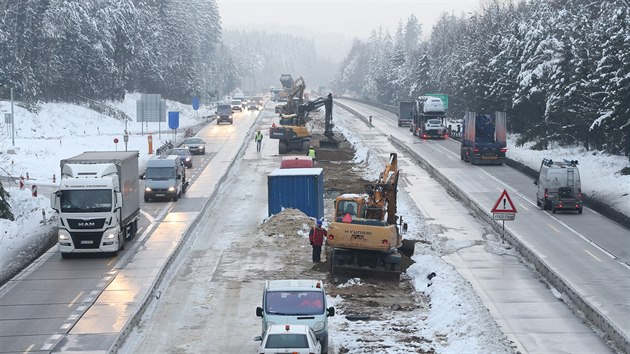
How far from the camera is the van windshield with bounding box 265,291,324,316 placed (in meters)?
22.0

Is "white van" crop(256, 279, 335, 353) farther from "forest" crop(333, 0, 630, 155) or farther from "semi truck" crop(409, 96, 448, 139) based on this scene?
"semi truck" crop(409, 96, 448, 139)

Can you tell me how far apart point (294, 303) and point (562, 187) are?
27.0 m

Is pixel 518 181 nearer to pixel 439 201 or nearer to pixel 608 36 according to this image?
pixel 439 201

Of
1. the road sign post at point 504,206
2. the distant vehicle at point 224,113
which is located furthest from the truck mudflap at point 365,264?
the distant vehicle at point 224,113

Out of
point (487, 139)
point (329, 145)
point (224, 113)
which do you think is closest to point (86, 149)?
point (329, 145)

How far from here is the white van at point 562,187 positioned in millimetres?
45500

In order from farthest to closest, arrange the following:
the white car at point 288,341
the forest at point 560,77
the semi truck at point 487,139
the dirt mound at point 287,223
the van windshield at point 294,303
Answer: the semi truck at point 487,139
the forest at point 560,77
the dirt mound at point 287,223
the van windshield at point 294,303
the white car at point 288,341

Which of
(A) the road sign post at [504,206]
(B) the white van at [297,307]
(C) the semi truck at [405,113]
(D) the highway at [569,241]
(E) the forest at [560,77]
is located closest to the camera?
(B) the white van at [297,307]

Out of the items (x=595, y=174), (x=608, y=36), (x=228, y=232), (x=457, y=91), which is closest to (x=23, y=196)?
(x=228, y=232)

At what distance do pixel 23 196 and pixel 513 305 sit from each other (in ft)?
101

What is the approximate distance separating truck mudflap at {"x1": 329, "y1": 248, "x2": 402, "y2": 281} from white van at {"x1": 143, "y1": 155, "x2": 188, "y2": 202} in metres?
19.2

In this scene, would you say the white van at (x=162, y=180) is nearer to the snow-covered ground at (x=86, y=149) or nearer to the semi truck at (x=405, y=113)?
the snow-covered ground at (x=86, y=149)

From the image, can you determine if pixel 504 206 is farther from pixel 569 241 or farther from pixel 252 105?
pixel 252 105

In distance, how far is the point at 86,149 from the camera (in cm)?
7594
